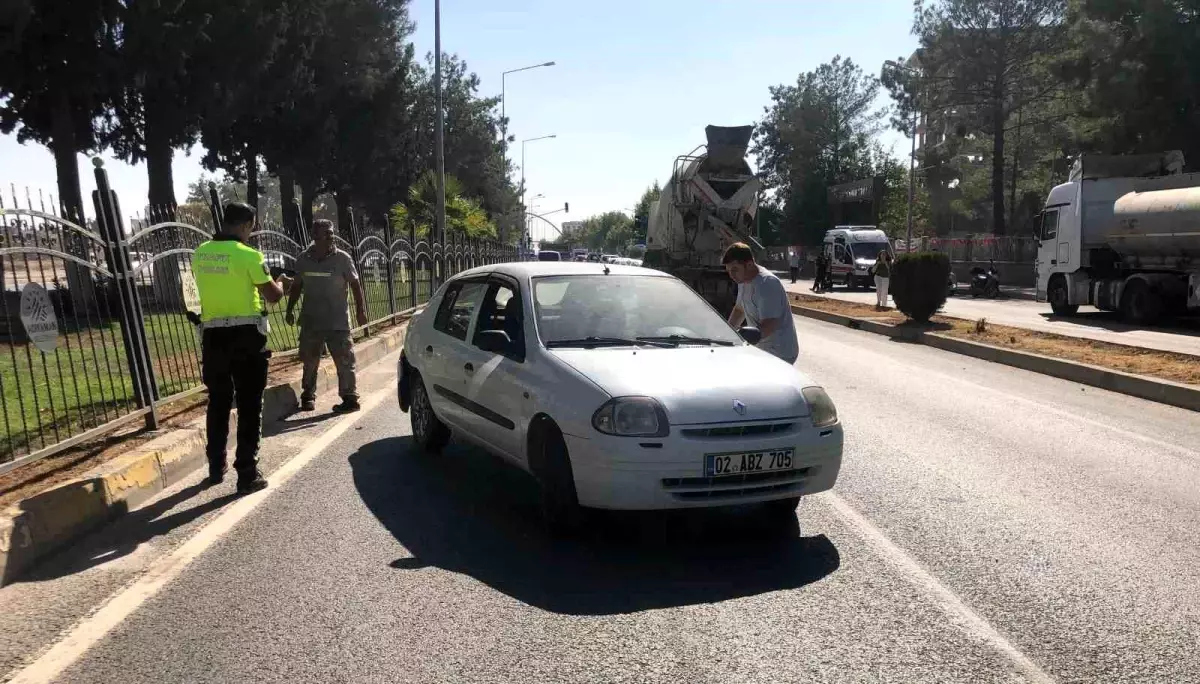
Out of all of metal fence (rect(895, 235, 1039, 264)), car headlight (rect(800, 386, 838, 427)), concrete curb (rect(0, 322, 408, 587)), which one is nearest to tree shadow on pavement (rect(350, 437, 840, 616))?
car headlight (rect(800, 386, 838, 427))

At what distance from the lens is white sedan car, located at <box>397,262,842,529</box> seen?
4715mm

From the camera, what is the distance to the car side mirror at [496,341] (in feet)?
18.7

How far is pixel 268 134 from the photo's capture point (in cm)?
3556

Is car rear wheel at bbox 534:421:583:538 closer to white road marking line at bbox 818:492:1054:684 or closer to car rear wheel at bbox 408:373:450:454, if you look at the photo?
white road marking line at bbox 818:492:1054:684

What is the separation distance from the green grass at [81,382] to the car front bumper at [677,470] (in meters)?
3.50

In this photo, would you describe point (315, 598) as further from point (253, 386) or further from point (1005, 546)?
point (1005, 546)

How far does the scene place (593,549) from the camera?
4.95m

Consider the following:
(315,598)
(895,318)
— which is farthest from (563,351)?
(895,318)

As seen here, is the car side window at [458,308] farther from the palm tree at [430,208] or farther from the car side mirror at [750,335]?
the palm tree at [430,208]

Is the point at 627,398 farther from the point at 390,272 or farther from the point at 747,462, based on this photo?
the point at 390,272

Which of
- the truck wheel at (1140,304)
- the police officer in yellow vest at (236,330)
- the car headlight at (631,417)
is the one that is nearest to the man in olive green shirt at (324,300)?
the police officer in yellow vest at (236,330)

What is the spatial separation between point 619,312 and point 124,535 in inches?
122

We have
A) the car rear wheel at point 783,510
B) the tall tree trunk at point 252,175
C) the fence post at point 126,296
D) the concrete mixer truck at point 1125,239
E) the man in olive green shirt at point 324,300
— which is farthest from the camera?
the tall tree trunk at point 252,175

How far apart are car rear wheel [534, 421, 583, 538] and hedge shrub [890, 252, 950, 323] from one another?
47.7 ft
